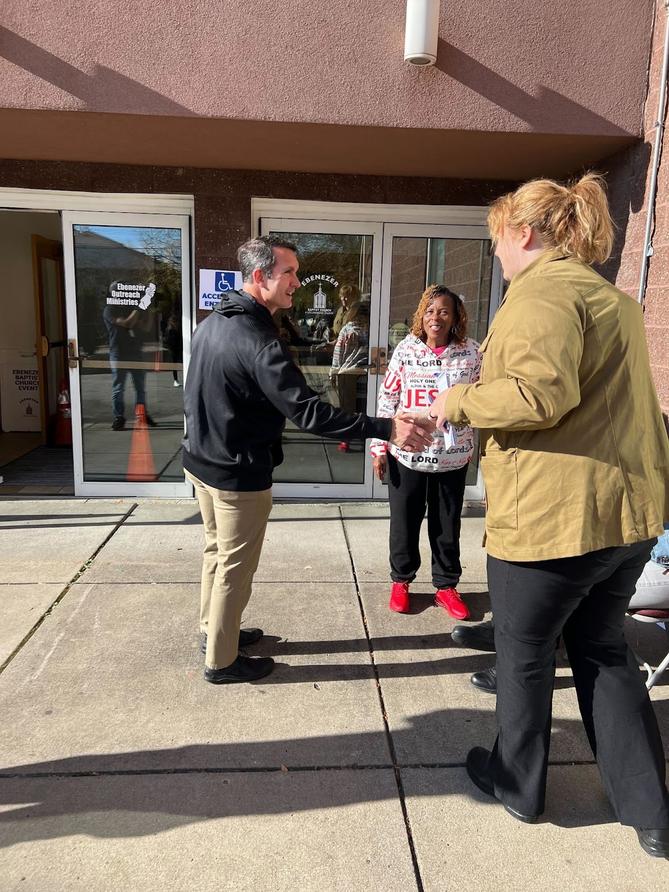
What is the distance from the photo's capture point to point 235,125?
409 centimetres

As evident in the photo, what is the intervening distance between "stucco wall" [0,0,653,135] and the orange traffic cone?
2742mm

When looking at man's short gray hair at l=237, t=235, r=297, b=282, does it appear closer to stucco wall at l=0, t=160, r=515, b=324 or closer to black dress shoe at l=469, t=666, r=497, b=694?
black dress shoe at l=469, t=666, r=497, b=694

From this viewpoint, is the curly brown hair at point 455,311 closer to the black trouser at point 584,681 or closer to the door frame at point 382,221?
the black trouser at point 584,681

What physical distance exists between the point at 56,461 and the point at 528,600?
635cm

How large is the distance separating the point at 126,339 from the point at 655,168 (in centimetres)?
411

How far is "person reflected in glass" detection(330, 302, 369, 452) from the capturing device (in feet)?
18.4

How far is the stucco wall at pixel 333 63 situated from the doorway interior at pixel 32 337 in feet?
14.3

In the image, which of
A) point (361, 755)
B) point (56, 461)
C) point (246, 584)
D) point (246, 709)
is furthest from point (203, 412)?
point (56, 461)

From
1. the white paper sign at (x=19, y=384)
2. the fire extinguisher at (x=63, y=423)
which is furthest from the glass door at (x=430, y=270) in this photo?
the white paper sign at (x=19, y=384)

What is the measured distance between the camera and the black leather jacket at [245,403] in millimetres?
2574

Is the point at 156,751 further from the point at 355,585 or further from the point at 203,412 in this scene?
the point at 355,585

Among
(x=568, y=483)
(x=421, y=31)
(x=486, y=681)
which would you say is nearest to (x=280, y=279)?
(x=568, y=483)

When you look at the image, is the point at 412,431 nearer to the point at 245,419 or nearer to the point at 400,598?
the point at 245,419

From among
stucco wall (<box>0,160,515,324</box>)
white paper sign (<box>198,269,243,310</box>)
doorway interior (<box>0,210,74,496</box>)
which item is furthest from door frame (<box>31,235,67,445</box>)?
white paper sign (<box>198,269,243,310</box>)
